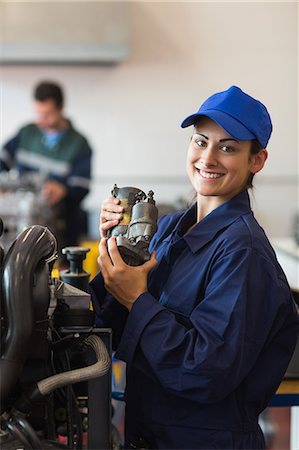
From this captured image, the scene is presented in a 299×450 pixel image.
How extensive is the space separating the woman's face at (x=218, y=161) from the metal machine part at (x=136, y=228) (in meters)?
0.10

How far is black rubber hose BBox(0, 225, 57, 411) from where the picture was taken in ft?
2.90

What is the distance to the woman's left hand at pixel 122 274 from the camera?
101 cm

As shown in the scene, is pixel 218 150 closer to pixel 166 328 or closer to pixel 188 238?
pixel 188 238

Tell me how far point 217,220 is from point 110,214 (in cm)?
19

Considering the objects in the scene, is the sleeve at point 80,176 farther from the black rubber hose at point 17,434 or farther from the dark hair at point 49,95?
the black rubber hose at point 17,434

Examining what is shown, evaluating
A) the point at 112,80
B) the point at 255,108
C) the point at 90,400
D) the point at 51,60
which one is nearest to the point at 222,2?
the point at 112,80

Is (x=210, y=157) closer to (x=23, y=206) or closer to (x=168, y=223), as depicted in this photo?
(x=168, y=223)

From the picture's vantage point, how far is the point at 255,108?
42.7 inches

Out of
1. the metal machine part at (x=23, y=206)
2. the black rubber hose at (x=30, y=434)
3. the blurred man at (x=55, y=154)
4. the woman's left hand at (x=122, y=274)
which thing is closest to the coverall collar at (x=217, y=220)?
the woman's left hand at (x=122, y=274)

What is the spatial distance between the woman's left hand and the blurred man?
2.84 meters

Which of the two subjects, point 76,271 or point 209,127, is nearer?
point 209,127

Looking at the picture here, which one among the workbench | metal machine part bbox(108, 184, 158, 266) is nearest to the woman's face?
metal machine part bbox(108, 184, 158, 266)

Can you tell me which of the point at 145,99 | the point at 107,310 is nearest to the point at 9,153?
the point at 145,99

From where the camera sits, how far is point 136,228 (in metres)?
1.02
